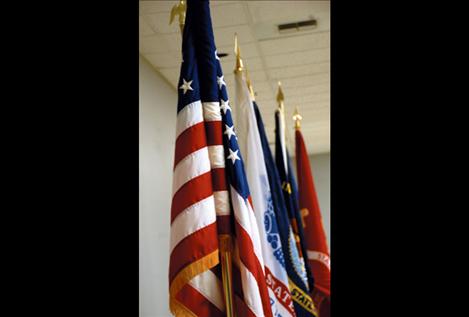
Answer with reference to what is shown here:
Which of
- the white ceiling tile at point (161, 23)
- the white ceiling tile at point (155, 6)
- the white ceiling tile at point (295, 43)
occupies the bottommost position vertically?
the white ceiling tile at point (155, 6)

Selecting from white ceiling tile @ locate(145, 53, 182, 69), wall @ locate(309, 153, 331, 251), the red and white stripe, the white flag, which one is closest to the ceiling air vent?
white ceiling tile @ locate(145, 53, 182, 69)

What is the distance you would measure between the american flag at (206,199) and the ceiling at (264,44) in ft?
4.83

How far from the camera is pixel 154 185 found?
4.13m

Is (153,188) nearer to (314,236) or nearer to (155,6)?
(314,236)

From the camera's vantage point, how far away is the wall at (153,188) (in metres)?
3.83

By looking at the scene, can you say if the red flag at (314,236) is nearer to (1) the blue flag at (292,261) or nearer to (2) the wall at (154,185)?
(1) the blue flag at (292,261)

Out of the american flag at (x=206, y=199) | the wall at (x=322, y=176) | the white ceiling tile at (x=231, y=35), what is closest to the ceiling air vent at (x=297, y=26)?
the white ceiling tile at (x=231, y=35)

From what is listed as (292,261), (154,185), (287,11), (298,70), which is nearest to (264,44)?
(287,11)
